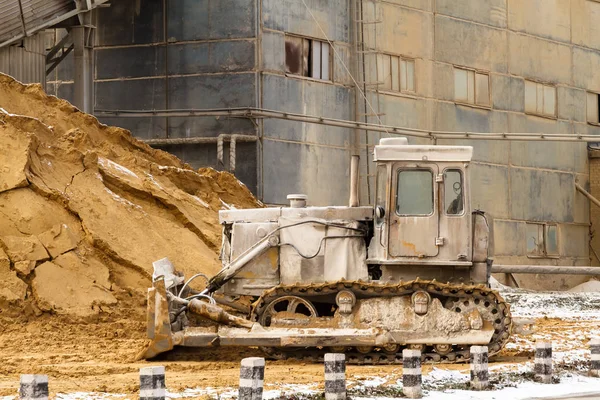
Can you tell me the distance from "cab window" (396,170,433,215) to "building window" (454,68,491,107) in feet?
74.0

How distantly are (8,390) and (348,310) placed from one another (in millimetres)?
5862

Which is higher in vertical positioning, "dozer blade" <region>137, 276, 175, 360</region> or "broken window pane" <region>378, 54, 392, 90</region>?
"broken window pane" <region>378, 54, 392, 90</region>

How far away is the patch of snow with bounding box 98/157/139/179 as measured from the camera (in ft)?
83.0

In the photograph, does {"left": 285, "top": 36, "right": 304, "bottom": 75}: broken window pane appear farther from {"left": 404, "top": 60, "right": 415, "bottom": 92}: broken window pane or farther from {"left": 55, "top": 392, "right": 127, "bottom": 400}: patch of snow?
{"left": 55, "top": 392, "right": 127, "bottom": 400}: patch of snow

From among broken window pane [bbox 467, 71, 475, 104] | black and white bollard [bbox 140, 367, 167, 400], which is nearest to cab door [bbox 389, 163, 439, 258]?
black and white bollard [bbox 140, 367, 167, 400]

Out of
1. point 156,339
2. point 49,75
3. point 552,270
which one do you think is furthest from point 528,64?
point 156,339

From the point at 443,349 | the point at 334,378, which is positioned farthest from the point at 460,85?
the point at 334,378

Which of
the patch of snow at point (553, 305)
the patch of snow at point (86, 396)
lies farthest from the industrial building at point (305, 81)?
the patch of snow at point (86, 396)

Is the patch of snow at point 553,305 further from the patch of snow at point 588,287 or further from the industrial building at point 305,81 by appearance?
the patch of snow at point 588,287

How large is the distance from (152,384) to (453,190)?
8494 mm

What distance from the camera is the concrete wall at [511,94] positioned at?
39562 millimetres

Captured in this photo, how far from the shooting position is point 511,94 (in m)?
42.6

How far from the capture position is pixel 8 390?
13.7m

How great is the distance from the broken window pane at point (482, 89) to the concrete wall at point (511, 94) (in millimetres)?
203
